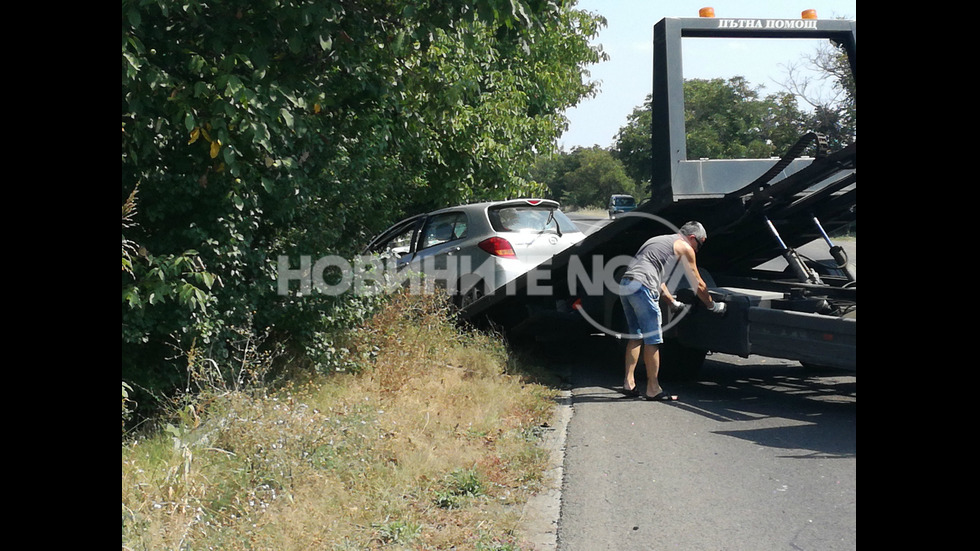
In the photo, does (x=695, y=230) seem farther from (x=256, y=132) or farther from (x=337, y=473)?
(x=337, y=473)

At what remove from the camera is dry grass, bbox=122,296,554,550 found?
438 cm

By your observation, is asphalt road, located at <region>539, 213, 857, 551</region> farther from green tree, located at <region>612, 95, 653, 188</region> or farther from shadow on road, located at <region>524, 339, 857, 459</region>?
green tree, located at <region>612, 95, 653, 188</region>

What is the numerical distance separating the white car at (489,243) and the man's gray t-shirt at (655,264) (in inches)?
60.8

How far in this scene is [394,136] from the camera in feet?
29.1

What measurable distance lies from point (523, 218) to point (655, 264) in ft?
8.21

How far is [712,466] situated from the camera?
19.2 feet

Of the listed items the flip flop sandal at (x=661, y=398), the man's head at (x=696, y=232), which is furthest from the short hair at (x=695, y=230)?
the flip flop sandal at (x=661, y=398)

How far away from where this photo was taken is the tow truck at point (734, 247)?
23.0 feet

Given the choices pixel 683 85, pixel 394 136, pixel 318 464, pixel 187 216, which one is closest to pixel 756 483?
pixel 318 464

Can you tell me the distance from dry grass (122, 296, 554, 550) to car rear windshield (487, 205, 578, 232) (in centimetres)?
321

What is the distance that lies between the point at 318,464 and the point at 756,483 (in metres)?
2.64

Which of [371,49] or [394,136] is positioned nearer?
[371,49]

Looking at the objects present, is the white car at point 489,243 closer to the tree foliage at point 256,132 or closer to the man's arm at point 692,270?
the tree foliage at point 256,132
